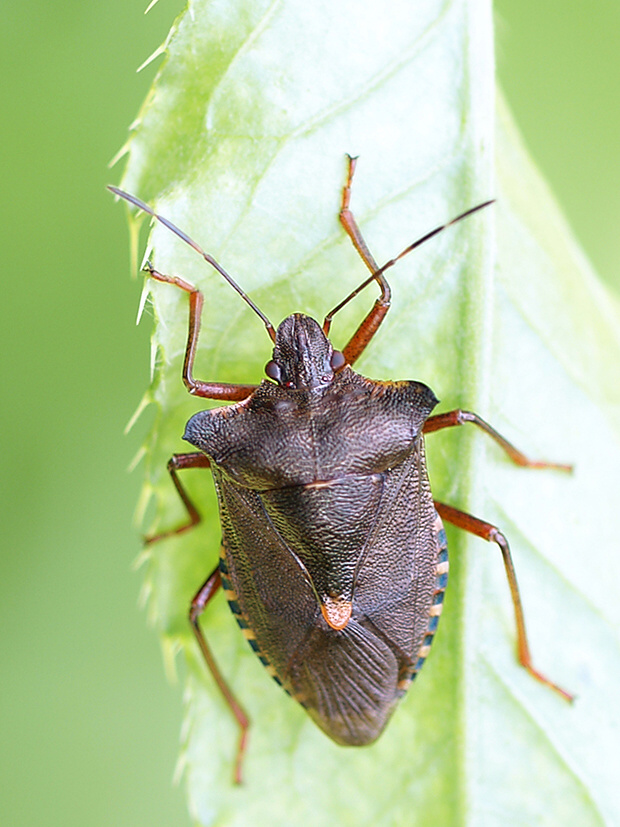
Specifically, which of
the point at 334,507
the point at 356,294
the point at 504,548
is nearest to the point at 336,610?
the point at 334,507

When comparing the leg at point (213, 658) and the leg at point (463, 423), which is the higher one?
the leg at point (463, 423)

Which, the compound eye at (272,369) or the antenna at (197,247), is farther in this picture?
the compound eye at (272,369)

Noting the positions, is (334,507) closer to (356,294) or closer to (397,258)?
(356,294)

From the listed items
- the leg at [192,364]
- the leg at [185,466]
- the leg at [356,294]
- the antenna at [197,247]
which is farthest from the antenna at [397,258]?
the leg at [185,466]

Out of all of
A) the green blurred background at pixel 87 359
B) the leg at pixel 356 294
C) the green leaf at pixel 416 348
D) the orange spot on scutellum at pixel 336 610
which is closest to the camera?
the green leaf at pixel 416 348

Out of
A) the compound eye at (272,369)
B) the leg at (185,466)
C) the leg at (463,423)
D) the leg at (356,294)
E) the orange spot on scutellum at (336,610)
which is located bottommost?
the orange spot on scutellum at (336,610)

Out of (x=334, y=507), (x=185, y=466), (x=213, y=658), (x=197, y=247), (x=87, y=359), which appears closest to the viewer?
(x=197, y=247)

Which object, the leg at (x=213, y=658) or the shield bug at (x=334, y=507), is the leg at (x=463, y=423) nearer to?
the shield bug at (x=334, y=507)
